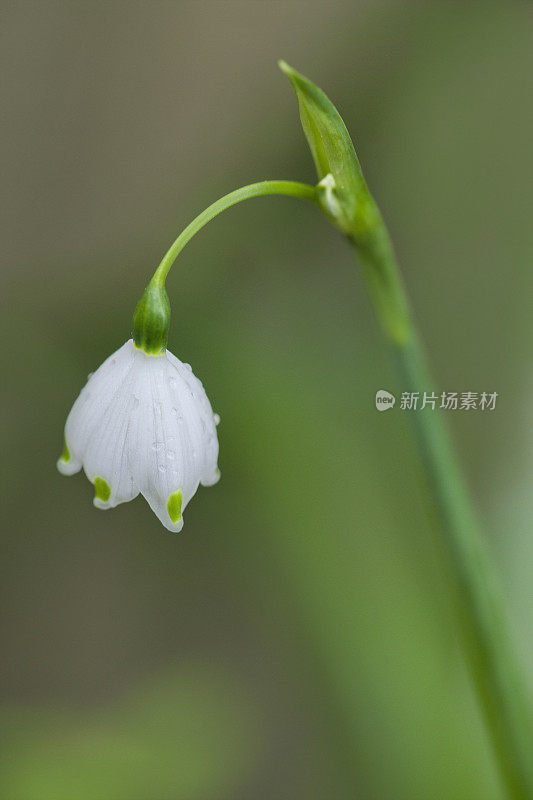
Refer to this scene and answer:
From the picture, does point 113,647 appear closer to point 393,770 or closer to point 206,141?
point 393,770

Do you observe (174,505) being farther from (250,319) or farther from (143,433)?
(250,319)

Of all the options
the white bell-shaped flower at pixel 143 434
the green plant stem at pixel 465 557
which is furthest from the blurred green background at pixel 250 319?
the white bell-shaped flower at pixel 143 434

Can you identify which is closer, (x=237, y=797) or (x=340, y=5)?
(x=237, y=797)

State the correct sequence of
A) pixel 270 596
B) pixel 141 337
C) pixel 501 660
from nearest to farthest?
1. pixel 141 337
2. pixel 501 660
3. pixel 270 596

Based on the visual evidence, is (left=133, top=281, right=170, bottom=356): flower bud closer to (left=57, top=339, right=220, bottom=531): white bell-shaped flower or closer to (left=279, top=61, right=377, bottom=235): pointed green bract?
(left=57, top=339, right=220, bottom=531): white bell-shaped flower

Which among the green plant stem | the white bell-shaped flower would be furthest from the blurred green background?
the white bell-shaped flower

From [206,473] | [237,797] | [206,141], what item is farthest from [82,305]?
[206,473]
